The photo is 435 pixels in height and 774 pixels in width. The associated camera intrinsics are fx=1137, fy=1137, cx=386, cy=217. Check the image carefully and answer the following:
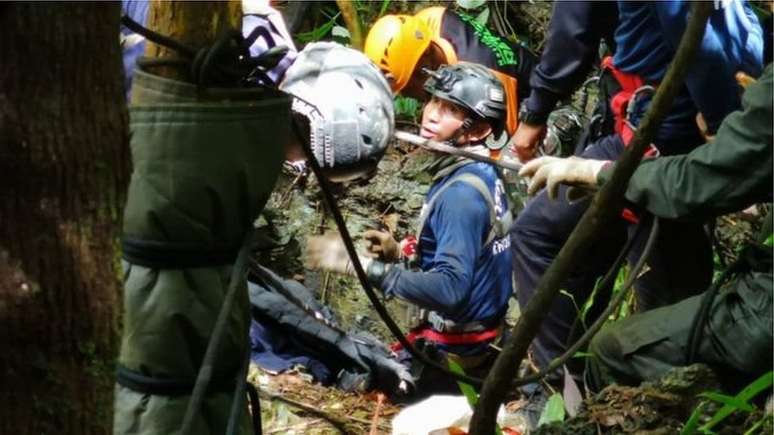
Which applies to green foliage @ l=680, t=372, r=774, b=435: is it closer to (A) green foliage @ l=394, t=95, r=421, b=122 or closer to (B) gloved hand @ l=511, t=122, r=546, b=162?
(B) gloved hand @ l=511, t=122, r=546, b=162

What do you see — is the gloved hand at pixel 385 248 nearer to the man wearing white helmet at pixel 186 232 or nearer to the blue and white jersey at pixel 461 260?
the blue and white jersey at pixel 461 260

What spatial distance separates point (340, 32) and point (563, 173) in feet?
19.1

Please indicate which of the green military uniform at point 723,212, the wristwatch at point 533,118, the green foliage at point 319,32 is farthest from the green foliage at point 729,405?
the green foliage at point 319,32

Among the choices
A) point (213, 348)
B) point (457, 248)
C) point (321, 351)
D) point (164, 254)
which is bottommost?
point (321, 351)

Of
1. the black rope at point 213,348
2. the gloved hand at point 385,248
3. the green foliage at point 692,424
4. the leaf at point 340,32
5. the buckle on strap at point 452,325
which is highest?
the black rope at point 213,348

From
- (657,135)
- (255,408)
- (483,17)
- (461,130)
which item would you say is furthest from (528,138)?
(483,17)

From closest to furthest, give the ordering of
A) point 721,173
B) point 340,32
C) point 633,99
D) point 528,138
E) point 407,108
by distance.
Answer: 1. point 721,173
2. point 633,99
3. point 528,138
4. point 407,108
5. point 340,32

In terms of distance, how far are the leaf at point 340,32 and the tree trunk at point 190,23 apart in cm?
670

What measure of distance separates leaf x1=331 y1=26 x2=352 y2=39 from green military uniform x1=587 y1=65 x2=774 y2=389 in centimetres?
595

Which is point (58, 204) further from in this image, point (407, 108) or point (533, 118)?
point (407, 108)

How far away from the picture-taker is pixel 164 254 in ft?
7.41

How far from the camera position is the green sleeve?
3021mm

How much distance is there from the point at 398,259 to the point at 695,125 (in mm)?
1937

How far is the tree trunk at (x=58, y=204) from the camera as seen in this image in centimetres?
146
